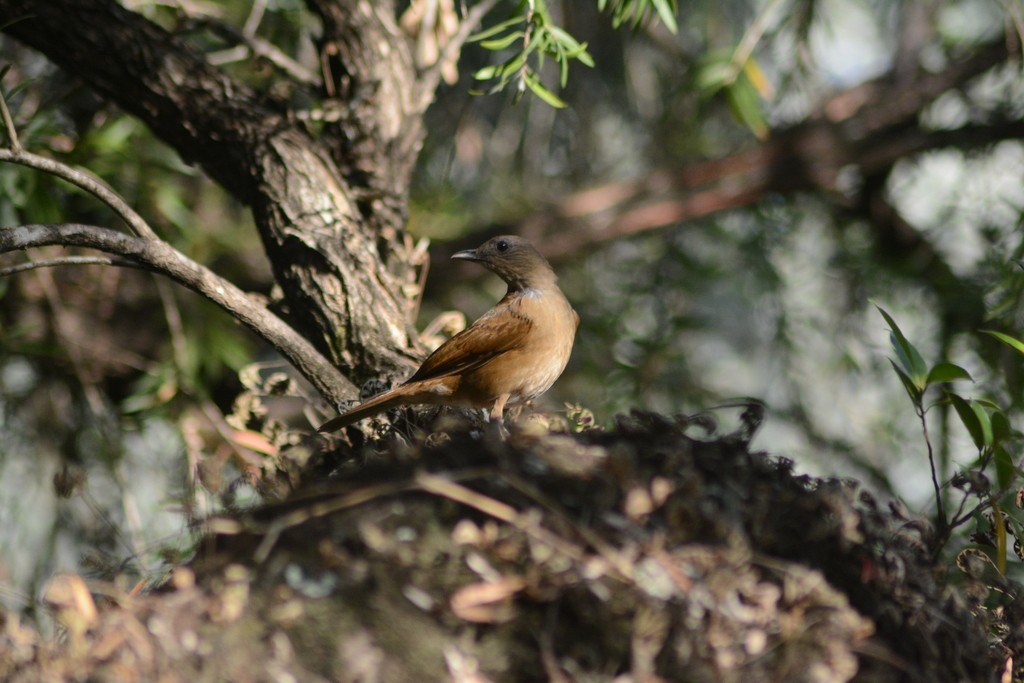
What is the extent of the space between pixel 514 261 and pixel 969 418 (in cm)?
255

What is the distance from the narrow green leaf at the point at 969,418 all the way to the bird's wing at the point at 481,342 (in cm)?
173

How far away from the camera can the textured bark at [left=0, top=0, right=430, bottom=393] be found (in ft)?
11.0

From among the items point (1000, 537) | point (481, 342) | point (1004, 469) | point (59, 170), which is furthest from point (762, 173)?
point (59, 170)

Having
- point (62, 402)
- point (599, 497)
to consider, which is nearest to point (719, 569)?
point (599, 497)

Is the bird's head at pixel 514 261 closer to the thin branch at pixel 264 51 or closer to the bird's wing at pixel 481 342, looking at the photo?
the bird's wing at pixel 481 342

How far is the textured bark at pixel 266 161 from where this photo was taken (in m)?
3.37

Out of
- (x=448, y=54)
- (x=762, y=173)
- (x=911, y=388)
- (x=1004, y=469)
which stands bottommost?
(x=1004, y=469)

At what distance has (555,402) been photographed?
6.80 metres

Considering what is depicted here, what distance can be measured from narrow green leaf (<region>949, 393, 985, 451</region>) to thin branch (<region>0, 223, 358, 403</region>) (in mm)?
1775

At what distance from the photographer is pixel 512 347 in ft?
14.2

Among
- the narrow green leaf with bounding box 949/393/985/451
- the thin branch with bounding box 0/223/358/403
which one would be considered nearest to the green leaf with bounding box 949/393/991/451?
the narrow green leaf with bounding box 949/393/985/451

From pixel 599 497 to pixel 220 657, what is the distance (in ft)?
2.41

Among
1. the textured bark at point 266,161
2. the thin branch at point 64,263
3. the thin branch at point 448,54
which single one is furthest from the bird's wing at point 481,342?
the thin branch at point 64,263

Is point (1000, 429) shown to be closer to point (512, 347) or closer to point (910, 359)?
point (910, 359)
